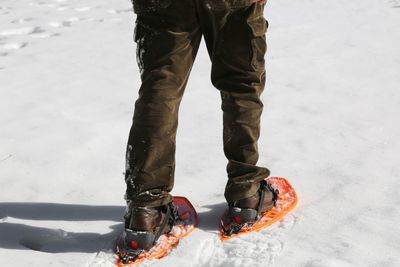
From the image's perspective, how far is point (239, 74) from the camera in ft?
7.91

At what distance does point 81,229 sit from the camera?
266 centimetres

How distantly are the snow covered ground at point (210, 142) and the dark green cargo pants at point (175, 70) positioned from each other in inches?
14.0

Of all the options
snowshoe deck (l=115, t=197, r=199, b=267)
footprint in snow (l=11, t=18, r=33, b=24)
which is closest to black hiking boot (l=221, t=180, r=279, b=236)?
snowshoe deck (l=115, t=197, r=199, b=267)

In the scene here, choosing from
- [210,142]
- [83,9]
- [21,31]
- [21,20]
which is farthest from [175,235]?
[83,9]

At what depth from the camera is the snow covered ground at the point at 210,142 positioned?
248cm

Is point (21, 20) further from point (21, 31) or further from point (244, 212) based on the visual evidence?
point (244, 212)

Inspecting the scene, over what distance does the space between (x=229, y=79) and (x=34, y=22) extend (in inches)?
165

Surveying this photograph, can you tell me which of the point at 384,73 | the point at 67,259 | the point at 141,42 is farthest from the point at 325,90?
the point at 67,259

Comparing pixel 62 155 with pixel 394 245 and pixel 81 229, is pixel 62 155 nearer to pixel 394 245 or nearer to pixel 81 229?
pixel 81 229

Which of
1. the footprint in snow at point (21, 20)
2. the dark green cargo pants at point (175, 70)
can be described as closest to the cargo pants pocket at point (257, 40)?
the dark green cargo pants at point (175, 70)

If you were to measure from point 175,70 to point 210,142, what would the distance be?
1.21 m

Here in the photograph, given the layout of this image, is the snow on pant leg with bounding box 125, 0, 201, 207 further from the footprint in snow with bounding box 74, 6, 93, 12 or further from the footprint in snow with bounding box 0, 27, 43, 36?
the footprint in snow with bounding box 74, 6, 93, 12

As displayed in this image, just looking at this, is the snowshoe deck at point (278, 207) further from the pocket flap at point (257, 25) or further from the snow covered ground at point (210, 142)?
the pocket flap at point (257, 25)

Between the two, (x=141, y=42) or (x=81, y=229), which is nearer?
(x=141, y=42)
